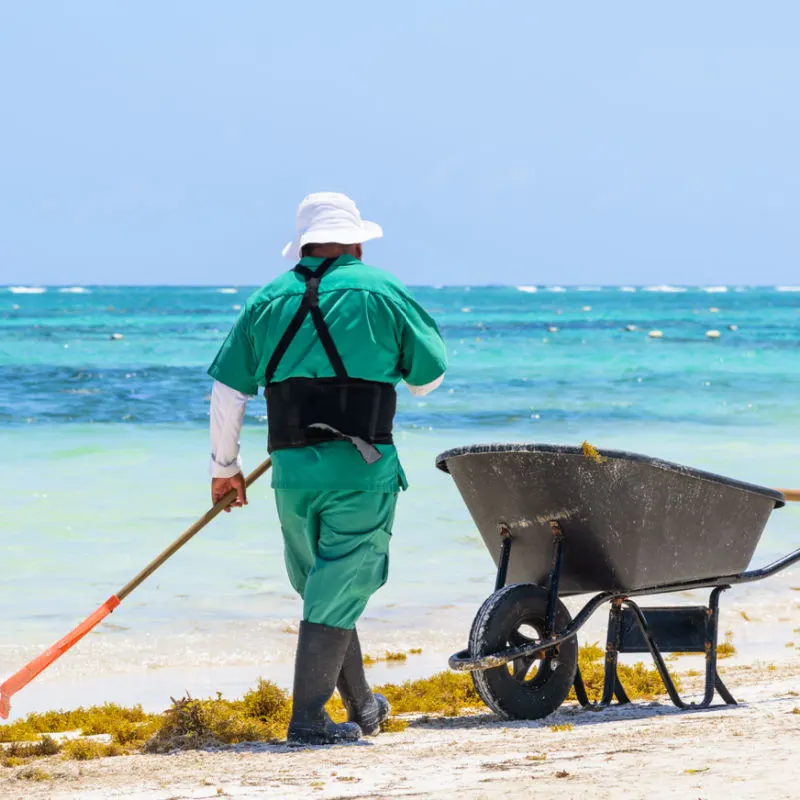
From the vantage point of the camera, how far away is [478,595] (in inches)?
294

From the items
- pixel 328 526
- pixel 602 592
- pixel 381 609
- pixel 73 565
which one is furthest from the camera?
pixel 73 565

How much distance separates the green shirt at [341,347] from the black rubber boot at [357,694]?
0.57 meters

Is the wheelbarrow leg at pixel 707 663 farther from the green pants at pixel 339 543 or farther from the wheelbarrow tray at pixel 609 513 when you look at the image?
the green pants at pixel 339 543

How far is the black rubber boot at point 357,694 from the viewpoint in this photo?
415 centimetres

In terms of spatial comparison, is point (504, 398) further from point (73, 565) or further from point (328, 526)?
point (328, 526)

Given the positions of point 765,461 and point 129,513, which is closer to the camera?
point 129,513

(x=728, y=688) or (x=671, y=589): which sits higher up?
(x=671, y=589)

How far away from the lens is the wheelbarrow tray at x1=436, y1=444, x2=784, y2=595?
163 inches

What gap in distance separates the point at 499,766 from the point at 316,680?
679mm

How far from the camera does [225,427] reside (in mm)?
4023

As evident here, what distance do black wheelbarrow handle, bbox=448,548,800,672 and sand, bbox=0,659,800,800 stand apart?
22 cm

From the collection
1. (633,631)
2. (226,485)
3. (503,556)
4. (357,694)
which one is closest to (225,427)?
(226,485)

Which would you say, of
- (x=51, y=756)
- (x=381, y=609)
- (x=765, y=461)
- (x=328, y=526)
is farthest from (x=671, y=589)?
(x=765, y=461)

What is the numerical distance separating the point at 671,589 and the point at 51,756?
6.71 ft
